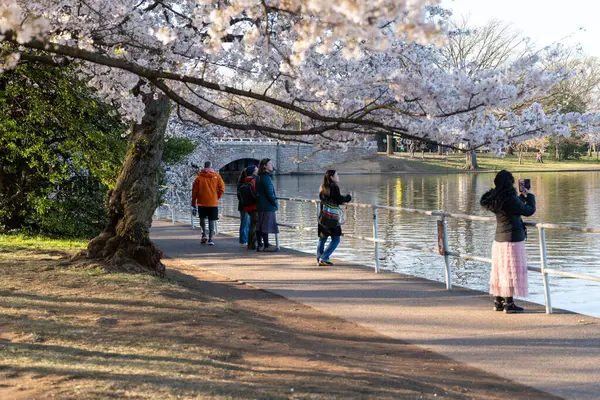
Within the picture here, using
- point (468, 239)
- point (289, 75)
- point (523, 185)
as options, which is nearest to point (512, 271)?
point (523, 185)

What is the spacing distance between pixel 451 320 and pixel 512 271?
86 cm

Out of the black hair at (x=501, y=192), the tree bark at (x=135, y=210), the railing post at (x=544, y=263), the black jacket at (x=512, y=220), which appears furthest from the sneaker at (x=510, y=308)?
Result: the tree bark at (x=135, y=210)

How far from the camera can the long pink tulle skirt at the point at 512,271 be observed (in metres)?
8.34

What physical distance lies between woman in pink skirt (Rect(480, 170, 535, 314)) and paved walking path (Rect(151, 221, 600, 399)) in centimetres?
27

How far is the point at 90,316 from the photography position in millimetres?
7625

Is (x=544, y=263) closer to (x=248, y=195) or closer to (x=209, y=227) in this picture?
(x=248, y=195)

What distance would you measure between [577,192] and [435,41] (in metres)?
38.4

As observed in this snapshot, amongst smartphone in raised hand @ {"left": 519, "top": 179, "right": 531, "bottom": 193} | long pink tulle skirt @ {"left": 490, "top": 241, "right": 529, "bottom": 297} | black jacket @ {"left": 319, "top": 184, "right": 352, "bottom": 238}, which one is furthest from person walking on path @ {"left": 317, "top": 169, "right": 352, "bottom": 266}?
long pink tulle skirt @ {"left": 490, "top": 241, "right": 529, "bottom": 297}

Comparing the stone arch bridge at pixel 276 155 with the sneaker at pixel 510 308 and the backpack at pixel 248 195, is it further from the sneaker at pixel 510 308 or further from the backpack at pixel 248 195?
the sneaker at pixel 510 308

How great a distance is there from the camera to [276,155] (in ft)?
270

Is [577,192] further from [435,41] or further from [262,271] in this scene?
[435,41]

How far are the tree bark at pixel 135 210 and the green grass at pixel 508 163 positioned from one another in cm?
6148

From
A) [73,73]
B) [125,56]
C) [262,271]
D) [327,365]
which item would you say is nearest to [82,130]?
[73,73]

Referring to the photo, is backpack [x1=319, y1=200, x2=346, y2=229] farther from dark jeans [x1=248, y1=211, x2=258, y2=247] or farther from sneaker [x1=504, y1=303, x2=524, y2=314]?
sneaker [x1=504, y1=303, x2=524, y2=314]
